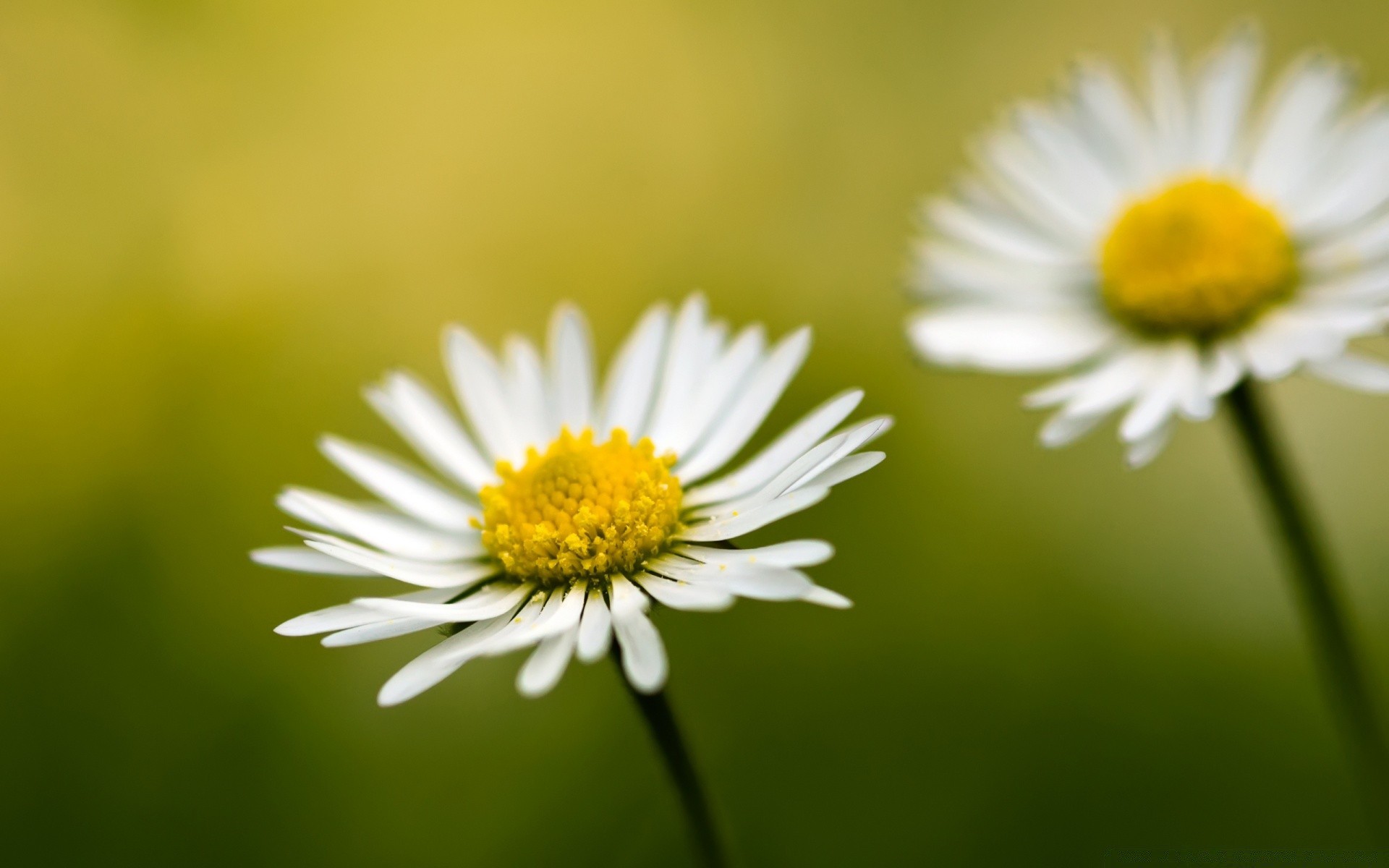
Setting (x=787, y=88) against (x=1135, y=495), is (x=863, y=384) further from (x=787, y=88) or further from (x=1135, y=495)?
(x=787, y=88)

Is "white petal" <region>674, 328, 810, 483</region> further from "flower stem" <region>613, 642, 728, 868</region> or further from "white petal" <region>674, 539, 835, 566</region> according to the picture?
"flower stem" <region>613, 642, 728, 868</region>

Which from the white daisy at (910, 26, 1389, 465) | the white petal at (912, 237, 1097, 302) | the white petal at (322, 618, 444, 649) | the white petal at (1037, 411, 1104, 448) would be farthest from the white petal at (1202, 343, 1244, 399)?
the white petal at (322, 618, 444, 649)

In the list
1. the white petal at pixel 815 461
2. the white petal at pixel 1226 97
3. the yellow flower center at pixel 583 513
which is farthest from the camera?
the white petal at pixel 1226 97

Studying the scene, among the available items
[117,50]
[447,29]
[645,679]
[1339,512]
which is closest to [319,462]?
[117,50]

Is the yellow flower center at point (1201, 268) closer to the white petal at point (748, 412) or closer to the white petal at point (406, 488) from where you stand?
the white petal at point (748, 412)

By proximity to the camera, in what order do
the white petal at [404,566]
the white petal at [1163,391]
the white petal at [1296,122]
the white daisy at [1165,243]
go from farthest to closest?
1. the white petal at [1296,122]
2. the white daisy at [1165,243]
3. the white petal at [1163,391]
4. the white petal at [404,566]

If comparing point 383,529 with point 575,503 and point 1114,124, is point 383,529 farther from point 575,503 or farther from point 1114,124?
point 1114,124


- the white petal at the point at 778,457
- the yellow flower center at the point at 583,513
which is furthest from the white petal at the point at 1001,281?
the yellow flower center at the point at 583,513
